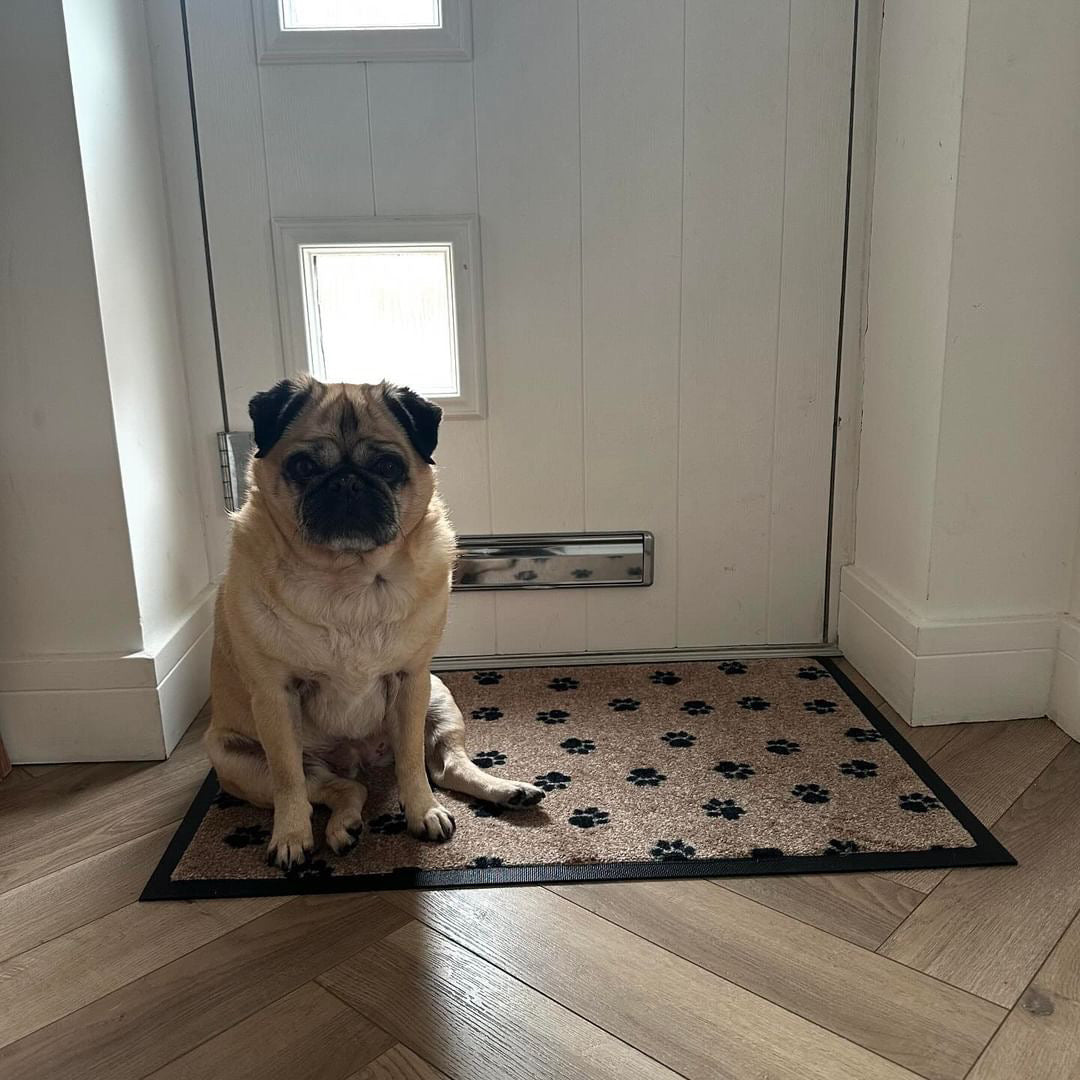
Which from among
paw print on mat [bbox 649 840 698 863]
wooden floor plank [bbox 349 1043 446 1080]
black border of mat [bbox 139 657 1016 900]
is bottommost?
paw print on mat [bbox 649 840 698 863]

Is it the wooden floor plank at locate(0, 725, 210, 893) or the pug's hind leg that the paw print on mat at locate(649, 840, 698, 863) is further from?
the wooden floor plank at locate(0, 725, 210, 893)

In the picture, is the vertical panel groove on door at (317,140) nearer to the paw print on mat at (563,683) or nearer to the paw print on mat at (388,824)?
the paw print on mat at (563,683)

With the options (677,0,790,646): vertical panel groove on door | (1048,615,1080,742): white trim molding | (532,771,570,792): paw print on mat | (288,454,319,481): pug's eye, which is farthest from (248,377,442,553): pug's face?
(1048,615,1080,742): white trim molding

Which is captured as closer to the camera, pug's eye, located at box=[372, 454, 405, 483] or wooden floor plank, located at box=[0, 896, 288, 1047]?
wooden floor plank, located at box=[0, 896, 288, 1047]

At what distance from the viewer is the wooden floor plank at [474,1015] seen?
100 cm

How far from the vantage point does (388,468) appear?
1380 millimetres

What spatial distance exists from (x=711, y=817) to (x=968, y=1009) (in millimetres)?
479

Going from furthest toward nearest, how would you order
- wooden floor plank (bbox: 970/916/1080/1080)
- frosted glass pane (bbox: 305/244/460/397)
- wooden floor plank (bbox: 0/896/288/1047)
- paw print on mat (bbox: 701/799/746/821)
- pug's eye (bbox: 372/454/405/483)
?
frosted glass pane (bbox: 305/244/460/397) < paw print on mat (bbox: 701/799/746/821) < pug's eye (bbox: 372/454/405/483) < wooden floor plank (bbox: 0/896/288/1047) < wooden floor plank (bbox: 970/916/1080/1080)

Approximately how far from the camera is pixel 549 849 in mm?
1400

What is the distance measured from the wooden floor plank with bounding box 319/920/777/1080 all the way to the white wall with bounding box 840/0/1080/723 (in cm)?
104

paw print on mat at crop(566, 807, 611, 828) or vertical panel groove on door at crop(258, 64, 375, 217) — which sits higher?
vertical panel groove on door at crop(258, 64, 375, 217)

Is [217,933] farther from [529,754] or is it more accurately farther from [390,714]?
[529,754]

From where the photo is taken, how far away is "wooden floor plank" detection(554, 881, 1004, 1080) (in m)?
1.03

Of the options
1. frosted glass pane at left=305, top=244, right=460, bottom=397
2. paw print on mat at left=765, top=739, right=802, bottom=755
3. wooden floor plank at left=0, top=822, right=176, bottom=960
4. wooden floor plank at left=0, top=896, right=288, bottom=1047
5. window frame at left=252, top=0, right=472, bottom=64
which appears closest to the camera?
wooden floor plank at left=0, top=896, right=288, bottom=1047
